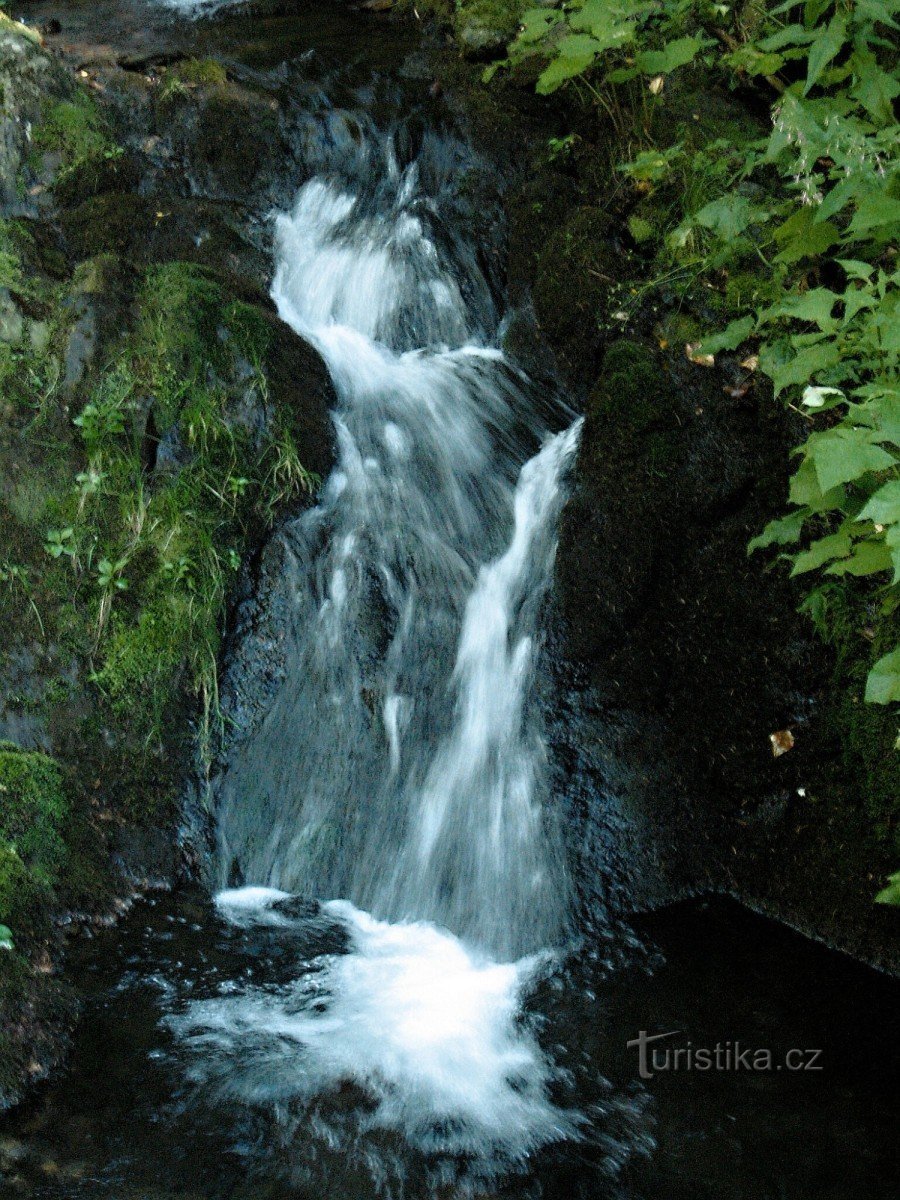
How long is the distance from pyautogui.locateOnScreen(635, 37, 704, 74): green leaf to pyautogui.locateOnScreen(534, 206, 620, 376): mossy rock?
26.9 inches

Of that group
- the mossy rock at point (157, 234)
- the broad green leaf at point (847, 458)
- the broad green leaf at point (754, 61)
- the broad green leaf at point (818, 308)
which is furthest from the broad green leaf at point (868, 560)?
the mossy rock at point (157, 234)

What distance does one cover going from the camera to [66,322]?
185 inches

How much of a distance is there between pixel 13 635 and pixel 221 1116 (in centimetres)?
214

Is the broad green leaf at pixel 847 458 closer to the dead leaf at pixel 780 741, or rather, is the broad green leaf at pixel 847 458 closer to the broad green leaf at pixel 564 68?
the dead leaf at pixel 780 741

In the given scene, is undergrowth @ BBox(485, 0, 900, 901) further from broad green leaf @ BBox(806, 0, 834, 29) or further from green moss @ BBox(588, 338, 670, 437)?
green moss @ BBox(588, 338, 670, 437)

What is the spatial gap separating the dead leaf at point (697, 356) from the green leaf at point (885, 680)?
1.71 m

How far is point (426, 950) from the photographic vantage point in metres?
3.87

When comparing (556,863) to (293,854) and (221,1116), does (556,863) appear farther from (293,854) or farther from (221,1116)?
(221,1116)

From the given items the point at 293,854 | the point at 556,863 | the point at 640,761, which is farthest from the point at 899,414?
the point at 293,854

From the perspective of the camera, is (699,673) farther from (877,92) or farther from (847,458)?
(877,92)

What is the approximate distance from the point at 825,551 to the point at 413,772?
6.10 feet

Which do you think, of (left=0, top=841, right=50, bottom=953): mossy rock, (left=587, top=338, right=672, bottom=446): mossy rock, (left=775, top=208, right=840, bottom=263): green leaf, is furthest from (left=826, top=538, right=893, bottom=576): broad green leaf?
(left=0, top=841, right=50, bottom=953): mossy rock

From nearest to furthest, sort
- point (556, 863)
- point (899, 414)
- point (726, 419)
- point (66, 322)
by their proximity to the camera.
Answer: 1. point (899, 414)
2. point (556, 863)
3. point (726, 419)
4. point (66, 322)

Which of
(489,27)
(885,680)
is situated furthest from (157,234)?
(885,680)
